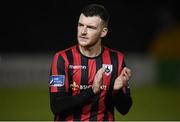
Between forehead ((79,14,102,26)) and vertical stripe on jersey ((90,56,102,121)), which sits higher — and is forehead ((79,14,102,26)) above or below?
above

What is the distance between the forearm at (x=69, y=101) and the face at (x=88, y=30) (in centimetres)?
38

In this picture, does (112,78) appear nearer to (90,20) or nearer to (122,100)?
(122,100)

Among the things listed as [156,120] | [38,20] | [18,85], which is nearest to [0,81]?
[18,85]

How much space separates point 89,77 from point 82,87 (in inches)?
4.2

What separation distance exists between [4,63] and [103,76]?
1192 centimetres

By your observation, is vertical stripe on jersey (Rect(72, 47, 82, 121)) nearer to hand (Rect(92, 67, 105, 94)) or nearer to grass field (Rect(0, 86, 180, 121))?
hand (Rect(92, 67, 105, 94))

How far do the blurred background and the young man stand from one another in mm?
9980

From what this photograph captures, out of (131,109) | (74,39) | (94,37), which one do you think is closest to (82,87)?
(94,37)

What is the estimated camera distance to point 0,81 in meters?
16.3

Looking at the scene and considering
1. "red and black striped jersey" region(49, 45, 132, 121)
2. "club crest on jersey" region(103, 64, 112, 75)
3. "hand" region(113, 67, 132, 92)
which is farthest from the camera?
"club crest on jersey" region(103, 64, 112, 75)

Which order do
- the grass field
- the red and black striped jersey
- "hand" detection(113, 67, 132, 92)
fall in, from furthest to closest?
the grass field → the red and black striped jersey → "hand" detection(113, 67, 132, 92)

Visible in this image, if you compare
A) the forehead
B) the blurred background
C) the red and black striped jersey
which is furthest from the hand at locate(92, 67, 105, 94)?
the blurred background

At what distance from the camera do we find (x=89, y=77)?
16.7ft

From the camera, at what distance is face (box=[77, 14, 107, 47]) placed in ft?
16.0
